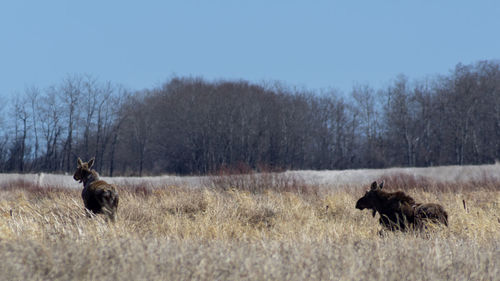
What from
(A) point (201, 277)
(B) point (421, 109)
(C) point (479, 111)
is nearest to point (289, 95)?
(B) point (421, 109)

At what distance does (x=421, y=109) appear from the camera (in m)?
53.4

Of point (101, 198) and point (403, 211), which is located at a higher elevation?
point (101, 198)

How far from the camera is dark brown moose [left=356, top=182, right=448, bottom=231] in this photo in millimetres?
7520

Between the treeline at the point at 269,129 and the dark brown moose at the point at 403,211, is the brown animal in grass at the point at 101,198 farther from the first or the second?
the treeline at the point at 269,129

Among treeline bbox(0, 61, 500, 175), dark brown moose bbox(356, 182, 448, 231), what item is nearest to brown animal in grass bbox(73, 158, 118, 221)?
dark brown moose bbox(356, 182, 448, 231)

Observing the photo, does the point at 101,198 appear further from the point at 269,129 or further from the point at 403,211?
the point at 269,129

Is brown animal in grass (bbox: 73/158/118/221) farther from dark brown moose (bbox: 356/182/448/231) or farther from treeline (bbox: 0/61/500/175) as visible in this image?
treeline (bbox: 0/61/500/175)

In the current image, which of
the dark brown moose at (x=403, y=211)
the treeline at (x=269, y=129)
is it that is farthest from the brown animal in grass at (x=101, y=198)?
the treeline at (x=269, y=129)

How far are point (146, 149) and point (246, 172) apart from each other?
40188 mm

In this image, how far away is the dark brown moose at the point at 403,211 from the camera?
296 inches

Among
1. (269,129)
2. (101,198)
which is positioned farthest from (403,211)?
(269,129)

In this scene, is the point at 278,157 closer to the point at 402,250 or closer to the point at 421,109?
the point at 421,109

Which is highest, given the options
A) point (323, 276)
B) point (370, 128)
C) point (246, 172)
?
point (370, 128)

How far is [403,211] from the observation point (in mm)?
7621
